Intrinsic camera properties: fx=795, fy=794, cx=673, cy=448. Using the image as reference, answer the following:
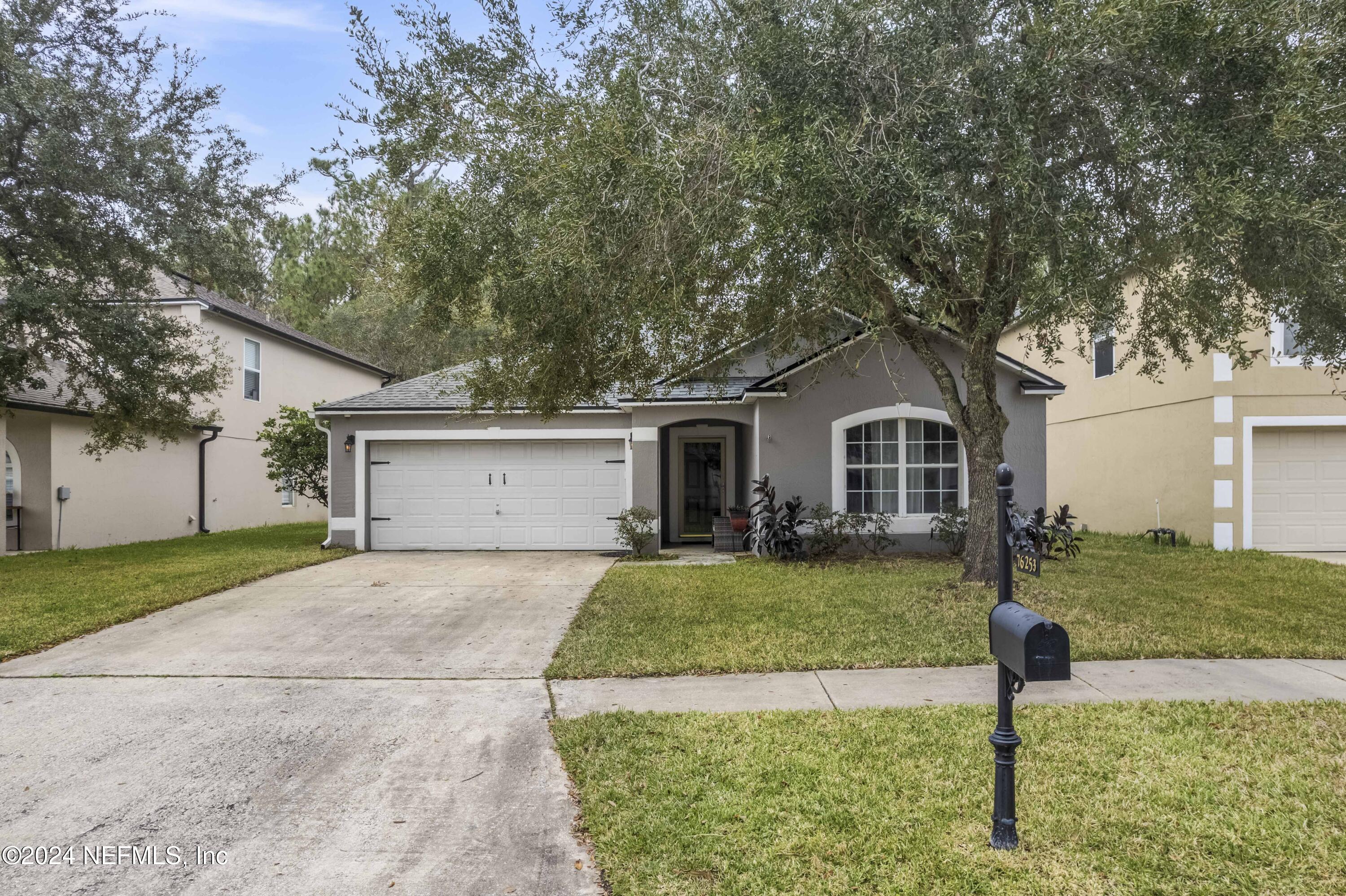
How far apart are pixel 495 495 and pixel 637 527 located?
3104mm

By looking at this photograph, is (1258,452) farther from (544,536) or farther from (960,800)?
(960,800)

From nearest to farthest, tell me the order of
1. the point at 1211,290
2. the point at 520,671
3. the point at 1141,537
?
the point at 520,671 < the point at 1211,290 < the point at 1141,537

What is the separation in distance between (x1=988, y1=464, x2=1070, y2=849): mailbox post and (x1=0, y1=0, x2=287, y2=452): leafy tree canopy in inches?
493

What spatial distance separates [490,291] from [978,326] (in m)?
5.07

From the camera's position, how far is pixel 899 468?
43.6 ft

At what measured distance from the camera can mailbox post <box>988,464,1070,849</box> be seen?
306 cm

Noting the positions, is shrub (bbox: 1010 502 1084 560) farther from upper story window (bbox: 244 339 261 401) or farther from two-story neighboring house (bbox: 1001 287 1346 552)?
upper story window (bbox: 244 339 261 401)

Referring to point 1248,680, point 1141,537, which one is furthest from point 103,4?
point 1141,537

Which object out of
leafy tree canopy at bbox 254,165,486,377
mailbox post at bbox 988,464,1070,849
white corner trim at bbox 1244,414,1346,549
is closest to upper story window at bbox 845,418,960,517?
white corner trim at bbox 1244,414,1346,549

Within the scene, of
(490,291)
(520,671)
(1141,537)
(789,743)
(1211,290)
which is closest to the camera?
(789,743)

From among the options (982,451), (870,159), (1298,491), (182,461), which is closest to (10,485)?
(182,461)

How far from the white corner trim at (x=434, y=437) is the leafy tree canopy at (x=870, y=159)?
6.25m

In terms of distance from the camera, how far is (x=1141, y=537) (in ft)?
50.8

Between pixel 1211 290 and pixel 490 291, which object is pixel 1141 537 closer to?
pixel 1211 290
